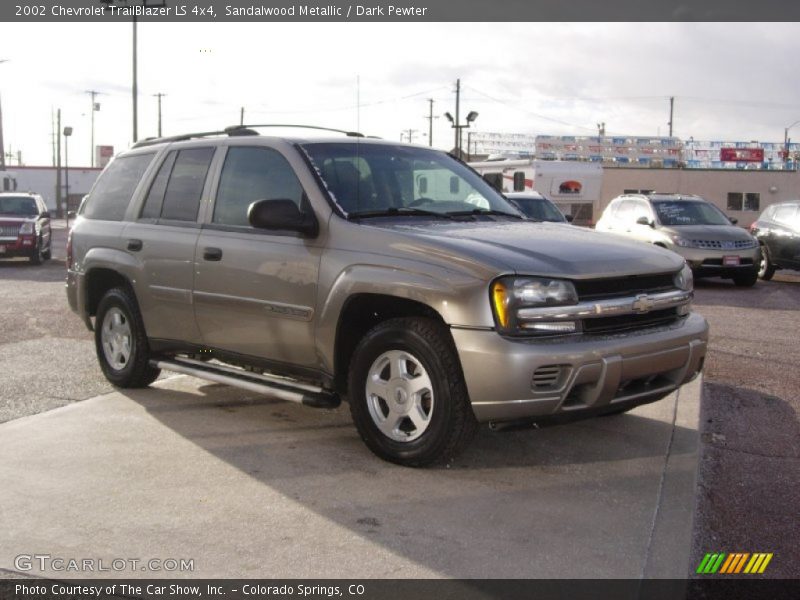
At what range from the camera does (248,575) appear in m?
3.58

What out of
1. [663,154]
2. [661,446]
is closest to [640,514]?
[661,446]

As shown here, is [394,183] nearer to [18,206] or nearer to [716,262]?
[716,262]

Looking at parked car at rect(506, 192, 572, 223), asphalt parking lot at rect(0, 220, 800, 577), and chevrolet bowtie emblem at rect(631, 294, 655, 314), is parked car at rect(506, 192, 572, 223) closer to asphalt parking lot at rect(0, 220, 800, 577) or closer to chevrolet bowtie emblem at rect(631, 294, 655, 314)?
asphalt parking lot at rect(0, 220, 800, 577)

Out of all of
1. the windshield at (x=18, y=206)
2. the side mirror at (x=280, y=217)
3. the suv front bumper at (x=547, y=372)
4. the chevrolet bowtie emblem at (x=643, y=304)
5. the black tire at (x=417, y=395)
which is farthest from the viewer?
the windshield at (x=18, y=206)

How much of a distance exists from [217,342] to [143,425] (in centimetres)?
69

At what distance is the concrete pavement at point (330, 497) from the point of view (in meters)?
3.76

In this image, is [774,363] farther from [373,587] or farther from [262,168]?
[373,587]

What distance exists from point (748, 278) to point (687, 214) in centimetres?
163

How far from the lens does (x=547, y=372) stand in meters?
4.45

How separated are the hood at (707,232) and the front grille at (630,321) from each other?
11.0 m

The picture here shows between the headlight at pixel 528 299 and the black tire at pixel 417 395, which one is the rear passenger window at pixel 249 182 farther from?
the headlight at pixel 528 299

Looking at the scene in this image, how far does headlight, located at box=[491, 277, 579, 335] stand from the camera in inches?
178

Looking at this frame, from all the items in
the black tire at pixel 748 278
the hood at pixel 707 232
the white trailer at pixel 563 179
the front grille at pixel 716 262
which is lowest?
the black tire at pixel 748 278

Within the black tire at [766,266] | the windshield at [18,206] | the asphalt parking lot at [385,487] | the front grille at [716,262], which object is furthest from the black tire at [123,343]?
the windshield at [18,206]
